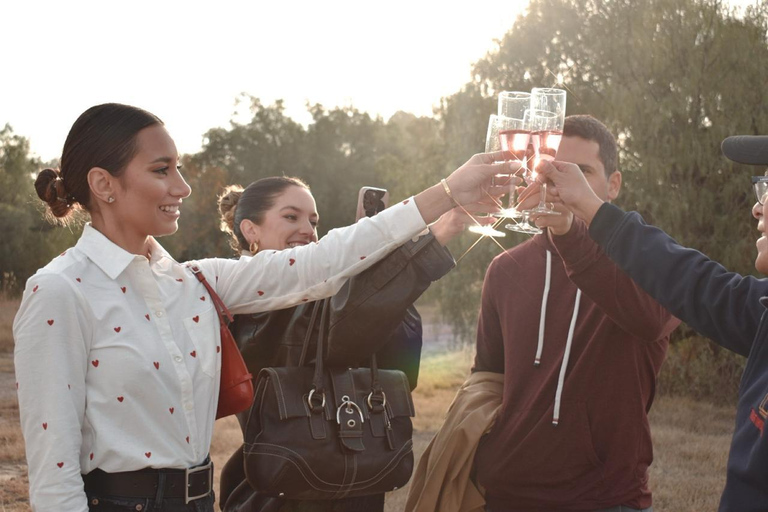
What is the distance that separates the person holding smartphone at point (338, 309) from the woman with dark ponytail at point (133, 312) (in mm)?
93

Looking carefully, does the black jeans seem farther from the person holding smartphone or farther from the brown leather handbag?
the person holding smartphone

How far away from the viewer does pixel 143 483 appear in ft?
7.91

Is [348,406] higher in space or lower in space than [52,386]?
lower

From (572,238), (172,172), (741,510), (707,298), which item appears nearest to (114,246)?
(172,172)

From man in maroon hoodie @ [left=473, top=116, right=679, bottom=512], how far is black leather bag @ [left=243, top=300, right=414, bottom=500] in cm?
38

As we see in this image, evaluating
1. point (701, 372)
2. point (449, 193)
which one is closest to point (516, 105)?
point (449, 193)

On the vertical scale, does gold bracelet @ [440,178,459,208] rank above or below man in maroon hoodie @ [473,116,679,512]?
above

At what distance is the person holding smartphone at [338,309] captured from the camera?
2918 millimetres

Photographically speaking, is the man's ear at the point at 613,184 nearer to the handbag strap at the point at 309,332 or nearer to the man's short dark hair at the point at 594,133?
the man's short dark hair at the point at 594,133

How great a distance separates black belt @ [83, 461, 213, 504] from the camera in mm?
2395

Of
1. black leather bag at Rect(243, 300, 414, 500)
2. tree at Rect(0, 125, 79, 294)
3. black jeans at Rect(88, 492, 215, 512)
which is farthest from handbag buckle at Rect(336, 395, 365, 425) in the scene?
tree at Rect(0, 125, 79, 294)

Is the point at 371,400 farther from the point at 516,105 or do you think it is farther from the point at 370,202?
the point at 516,105

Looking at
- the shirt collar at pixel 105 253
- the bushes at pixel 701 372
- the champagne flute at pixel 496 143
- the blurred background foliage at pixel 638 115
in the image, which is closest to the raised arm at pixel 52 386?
the shirt collar at pixel 105 253

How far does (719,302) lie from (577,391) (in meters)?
0.76
